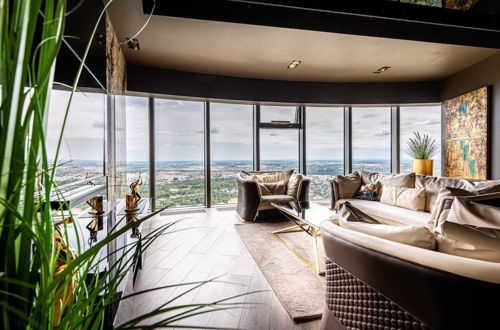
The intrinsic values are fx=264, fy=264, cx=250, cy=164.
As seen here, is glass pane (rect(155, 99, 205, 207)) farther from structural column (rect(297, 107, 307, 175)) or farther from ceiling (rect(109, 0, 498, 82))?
structural column (rect(297, 107, 307, 175))

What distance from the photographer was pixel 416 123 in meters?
6.55

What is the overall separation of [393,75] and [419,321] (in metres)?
5.87

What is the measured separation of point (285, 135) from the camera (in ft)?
22.1

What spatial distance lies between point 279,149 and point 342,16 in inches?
141

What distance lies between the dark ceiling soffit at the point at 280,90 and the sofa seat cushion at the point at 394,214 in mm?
2967

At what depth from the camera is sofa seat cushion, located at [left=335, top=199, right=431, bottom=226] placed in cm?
348

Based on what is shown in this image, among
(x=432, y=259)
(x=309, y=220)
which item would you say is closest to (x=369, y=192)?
(x=309, y=220)

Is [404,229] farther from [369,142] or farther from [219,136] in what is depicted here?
[369,142]

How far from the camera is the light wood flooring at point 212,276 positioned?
204 centimetres

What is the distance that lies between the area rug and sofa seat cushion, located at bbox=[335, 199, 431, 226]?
116cm

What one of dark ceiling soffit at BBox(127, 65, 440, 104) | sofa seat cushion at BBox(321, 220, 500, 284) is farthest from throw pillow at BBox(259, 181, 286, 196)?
sofa seat cushion at BBox(321, 220, 500, 284)

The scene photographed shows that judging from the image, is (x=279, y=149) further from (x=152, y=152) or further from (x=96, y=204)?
(x=96, y=204)

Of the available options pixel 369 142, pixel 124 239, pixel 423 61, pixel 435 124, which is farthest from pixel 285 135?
pixel 124 239

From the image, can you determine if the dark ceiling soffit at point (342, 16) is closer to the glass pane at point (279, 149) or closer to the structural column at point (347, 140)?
the structural column at point (347, 140)
